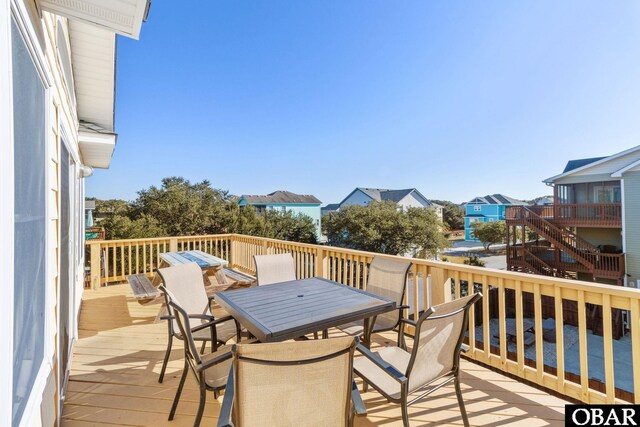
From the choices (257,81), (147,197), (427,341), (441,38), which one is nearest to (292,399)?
(427,341)

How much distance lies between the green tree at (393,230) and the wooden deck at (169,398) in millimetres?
18231

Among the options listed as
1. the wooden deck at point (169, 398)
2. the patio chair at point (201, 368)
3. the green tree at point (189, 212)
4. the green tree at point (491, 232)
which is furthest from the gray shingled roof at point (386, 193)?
the patio chair at point (201, 368)

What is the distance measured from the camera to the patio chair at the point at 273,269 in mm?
3627

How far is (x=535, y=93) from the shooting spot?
46.2ft

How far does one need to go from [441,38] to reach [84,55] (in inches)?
378

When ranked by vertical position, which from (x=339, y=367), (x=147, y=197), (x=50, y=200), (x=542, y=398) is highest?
(x=147, y=197)

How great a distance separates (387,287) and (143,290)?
319cm

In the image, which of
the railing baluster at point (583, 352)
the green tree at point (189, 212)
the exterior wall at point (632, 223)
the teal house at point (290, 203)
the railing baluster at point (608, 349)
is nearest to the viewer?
the railing baluster at point (608, 349)

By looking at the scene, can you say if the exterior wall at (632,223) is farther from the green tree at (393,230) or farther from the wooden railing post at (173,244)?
the wooden railing post at (173,244)

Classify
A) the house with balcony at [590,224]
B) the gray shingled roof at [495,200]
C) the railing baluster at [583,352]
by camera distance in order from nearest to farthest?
the railing baluster at [583,352] < the house with balcony at [590,224] < the gray shingled roof at [495,200]

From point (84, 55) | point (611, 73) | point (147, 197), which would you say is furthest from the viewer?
point (147, 197)

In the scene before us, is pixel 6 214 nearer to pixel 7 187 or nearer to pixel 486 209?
pixel 7 187

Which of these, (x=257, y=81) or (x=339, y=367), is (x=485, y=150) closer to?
(x=257, y=81)

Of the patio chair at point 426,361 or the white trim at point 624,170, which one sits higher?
the white trim at point 624,170
